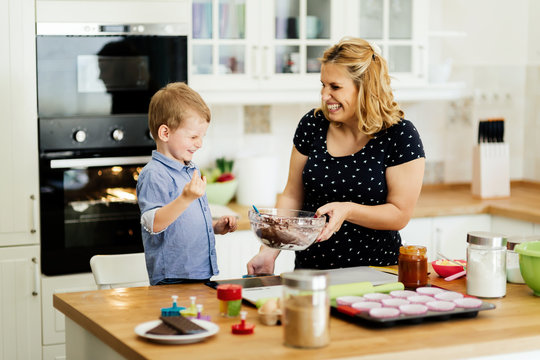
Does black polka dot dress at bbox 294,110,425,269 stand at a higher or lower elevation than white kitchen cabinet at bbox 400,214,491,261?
higher

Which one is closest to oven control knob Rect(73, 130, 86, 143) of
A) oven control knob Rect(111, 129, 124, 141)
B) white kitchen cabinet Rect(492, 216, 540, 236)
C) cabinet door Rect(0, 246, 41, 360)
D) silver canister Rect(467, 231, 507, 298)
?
oven control knob Rect(111, 129, 124, 141)

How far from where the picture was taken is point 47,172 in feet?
10.7

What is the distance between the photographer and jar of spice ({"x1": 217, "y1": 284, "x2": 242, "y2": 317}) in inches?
74.3

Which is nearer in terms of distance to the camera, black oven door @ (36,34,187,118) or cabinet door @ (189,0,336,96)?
black oven door @ (36,34,187,118)

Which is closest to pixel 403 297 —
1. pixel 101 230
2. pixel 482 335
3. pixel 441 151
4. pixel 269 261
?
pixel 482 335

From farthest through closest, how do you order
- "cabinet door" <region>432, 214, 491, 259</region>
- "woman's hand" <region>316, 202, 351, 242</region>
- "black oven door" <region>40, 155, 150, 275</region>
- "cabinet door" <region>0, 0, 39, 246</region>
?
"cabinet door" <region>432, 214, 491, 259</region>, "black oven door" <region>40, 155, 150, 275</region>, "cabinet door" <region>0, 0, 39, 246</region>, "woman's hand" <region>316, 202, 351, 242</region>

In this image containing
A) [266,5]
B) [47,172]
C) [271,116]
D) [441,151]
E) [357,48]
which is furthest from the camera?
[441,151]

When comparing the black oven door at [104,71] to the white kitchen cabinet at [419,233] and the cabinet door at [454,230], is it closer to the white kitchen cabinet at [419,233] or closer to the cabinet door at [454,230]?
the white kitchen cabinet at [419,233]

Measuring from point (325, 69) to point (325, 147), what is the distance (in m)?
0.27

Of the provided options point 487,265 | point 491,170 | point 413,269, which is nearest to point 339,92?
point 413,269

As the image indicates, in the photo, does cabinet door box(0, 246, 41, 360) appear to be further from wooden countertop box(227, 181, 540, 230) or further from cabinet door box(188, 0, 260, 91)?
cabinet door box(188, 0, 260, 91)

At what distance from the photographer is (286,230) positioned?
7.04 ft

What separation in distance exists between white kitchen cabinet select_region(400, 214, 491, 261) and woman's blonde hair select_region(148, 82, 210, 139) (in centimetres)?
175

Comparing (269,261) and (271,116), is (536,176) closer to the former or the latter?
(271,116)
